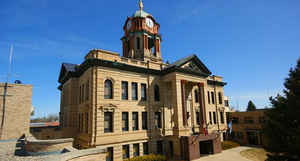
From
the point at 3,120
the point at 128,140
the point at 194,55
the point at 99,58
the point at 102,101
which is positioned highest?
the point at 194,55

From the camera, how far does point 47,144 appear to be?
1499 centimetres

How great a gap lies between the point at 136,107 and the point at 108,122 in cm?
401

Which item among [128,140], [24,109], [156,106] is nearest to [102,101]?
[128,140]

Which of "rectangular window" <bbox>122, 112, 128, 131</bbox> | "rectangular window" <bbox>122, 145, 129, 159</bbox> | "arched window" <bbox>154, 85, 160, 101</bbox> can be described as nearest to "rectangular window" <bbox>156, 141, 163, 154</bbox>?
"rectangular window" <bbox>122, 145, 129, 159</bbox>

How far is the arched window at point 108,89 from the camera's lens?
20.0 m

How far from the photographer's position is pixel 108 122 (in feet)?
64.2

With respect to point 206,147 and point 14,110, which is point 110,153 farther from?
point 206,147

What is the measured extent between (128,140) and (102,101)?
5.55 meters

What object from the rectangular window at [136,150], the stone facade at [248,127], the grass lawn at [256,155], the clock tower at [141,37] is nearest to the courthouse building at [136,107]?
the rectangular window at [136,150]

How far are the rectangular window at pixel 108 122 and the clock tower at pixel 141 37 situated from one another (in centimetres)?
1257

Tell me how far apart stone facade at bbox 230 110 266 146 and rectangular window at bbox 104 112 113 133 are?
2720 centimetres

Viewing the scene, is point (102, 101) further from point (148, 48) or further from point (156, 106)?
point (148, 48)

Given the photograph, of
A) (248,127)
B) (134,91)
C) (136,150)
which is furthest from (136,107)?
(248,127)

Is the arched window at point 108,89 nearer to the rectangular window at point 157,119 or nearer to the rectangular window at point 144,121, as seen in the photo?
the rectangular window at point 144,121
